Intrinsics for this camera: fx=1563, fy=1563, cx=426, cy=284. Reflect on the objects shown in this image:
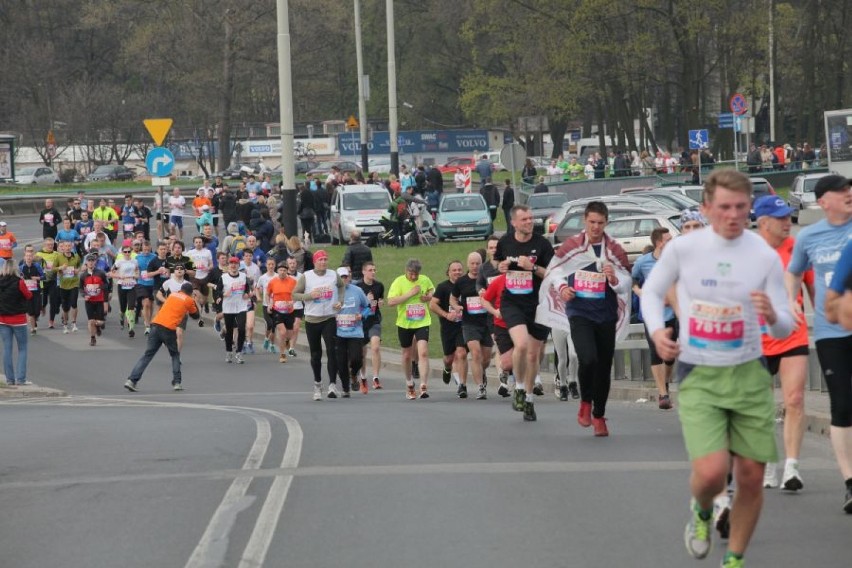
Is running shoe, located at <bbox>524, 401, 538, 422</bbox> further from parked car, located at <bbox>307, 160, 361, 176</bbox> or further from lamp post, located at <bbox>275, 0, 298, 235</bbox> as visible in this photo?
parked car, located at <bbox>307, 160, 361, 176</bbox>

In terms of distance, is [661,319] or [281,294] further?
[281,294]

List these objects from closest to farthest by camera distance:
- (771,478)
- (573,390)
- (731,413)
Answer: (731,413), (771,478), (573,390)

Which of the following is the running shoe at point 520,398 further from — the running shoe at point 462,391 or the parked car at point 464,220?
the parked car at point 464,220

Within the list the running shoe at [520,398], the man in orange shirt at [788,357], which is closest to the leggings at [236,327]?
the running shoe at [520,398]

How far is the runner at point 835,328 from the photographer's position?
8789 mm

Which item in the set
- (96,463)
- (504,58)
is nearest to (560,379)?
(96,463)

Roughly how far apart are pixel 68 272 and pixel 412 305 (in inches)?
493

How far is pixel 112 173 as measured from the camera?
8412 centimetres

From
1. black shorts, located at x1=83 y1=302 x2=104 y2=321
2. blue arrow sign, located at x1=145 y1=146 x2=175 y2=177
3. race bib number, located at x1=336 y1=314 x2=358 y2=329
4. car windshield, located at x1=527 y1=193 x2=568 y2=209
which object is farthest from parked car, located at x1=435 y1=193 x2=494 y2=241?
race bib number, located at x1=336 y1=314 x2=358 y2=329

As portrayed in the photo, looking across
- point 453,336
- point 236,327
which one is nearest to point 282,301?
point 236,327

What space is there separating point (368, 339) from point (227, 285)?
5.42 metres

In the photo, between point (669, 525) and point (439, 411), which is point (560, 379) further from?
point (669, 525)

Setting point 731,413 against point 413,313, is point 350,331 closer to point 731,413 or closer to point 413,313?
point 413,313

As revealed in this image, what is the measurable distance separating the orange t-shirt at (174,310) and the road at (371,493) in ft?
17.4
